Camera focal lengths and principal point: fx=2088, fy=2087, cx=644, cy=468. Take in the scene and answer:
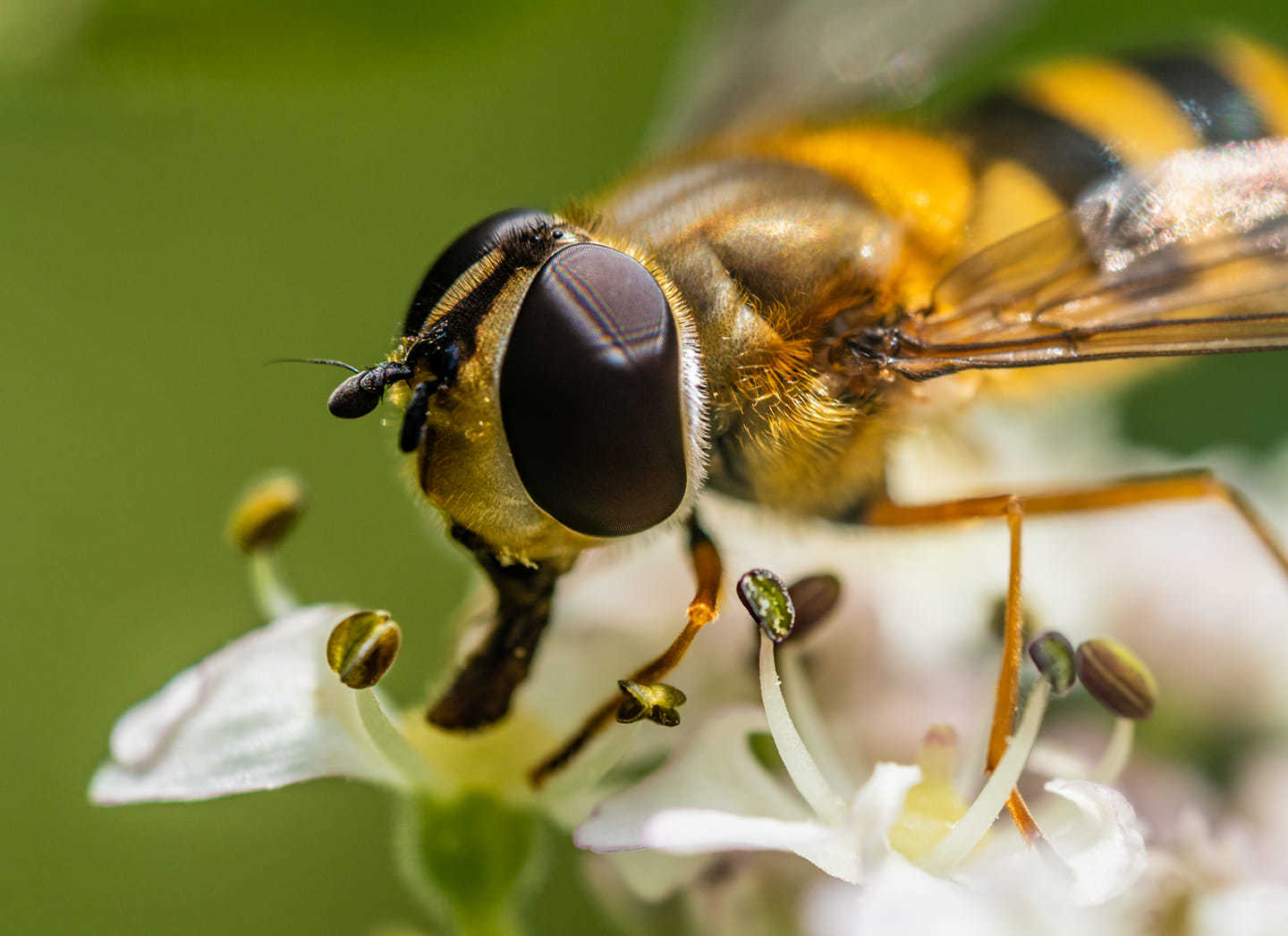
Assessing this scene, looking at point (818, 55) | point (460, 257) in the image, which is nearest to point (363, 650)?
point (460, 257)

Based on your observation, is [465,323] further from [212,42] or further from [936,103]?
[936,103]

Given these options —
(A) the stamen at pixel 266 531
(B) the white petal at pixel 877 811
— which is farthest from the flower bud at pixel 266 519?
(B) the white petal at pixel 877 811

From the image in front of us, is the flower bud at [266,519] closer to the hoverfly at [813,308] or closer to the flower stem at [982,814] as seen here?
the hoverfly at [813,308]

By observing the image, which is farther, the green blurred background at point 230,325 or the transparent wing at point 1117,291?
the green blurred background at point 230,325

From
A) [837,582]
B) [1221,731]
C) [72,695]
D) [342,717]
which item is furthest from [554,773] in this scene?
[72,695]

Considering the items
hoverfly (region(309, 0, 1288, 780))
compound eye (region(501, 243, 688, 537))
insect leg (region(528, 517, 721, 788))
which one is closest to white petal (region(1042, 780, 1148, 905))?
hoverfly (region(309, 0, 1288, 780))

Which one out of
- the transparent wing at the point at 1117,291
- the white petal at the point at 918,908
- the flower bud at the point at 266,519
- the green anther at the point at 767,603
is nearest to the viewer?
the white petal at the point at 918,908

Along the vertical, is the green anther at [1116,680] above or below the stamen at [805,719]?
above

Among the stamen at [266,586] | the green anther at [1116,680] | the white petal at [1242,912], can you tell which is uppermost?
the green anther at [1116,680]
